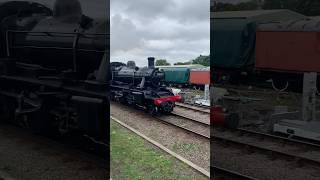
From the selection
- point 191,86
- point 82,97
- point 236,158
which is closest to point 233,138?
point 236,158

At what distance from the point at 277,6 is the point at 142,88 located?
3.66 ft

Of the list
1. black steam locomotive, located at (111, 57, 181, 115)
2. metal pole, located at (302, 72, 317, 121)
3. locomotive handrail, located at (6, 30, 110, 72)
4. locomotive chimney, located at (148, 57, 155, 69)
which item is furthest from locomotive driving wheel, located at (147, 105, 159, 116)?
metal pole, located at (302, 72, 317, 121)

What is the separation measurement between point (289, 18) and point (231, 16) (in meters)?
0.27

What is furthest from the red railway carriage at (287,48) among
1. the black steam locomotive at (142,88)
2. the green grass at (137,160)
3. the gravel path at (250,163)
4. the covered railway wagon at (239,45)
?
the green grass at (137,160)

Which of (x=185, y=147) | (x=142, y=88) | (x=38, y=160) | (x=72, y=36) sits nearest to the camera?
(x=185, y=147)

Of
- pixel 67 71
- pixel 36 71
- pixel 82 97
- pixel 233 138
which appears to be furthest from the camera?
pixel 36 71

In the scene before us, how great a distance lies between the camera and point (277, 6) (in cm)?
184

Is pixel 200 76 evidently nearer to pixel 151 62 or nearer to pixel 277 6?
pixel 151 62

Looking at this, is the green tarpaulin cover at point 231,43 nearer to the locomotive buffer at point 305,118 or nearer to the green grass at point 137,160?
the locomotive buffer at point 305,118

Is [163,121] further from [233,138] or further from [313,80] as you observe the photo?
[313,80]

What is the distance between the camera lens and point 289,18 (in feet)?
6.06

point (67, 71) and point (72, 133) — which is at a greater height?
point (67, 71)

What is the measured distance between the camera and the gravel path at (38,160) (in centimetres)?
328

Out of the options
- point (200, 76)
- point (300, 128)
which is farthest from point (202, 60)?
Answer: point (300, 128)
